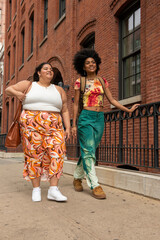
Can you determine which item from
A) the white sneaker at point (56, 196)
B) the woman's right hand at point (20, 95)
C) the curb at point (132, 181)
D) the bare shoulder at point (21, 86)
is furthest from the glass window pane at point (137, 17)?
the white sneaker at point (56, 196)

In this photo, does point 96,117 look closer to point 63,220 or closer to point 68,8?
point 63,220

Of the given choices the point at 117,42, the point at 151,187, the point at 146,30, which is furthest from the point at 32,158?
the point at 117,42

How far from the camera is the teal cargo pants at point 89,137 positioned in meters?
3.69

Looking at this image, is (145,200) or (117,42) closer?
(145,200)

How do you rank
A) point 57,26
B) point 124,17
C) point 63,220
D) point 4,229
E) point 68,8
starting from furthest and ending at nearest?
point 57,26 < point 68,8 < point 124,17 < point 63,220 < point 4,229

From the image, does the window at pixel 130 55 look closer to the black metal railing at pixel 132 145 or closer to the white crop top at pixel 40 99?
the black metal railing at pixel 132 145

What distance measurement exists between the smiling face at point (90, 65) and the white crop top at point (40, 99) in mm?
645

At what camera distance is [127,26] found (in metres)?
7.79

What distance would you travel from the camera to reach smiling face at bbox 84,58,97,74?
3879 millimetres

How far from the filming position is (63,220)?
271cm

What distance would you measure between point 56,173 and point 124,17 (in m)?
6.04

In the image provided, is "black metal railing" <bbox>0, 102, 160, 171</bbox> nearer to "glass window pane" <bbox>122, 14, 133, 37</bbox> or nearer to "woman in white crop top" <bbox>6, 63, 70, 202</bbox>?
"woman in white crop top" <bbox>6, 63, 70, 202</bbox>

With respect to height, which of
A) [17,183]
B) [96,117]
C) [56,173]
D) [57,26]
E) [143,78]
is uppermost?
[57,26]

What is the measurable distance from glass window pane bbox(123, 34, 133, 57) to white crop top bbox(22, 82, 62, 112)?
4.66 meters
